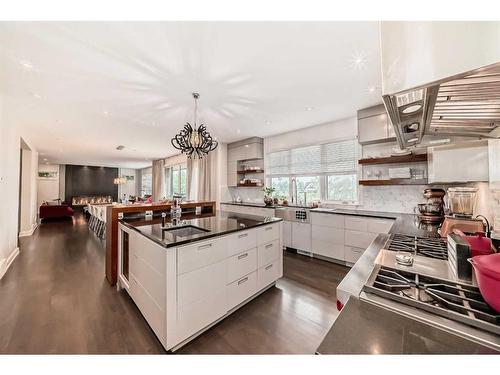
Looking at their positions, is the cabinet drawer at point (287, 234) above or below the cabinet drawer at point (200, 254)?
below

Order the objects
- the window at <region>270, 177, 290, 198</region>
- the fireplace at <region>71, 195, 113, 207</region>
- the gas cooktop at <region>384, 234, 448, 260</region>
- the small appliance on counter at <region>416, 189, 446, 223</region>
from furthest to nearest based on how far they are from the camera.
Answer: the fireplace at <region>71, 195, 113, 207</region> → the window at <region>270, 177, 290, 198</region> → the small appliance on counter at <region>416, 189, 446, 223</region> → the gas cooktop at <region>384, 234, 448, 260</region>

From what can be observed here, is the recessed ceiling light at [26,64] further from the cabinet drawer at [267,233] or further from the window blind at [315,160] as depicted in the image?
the window blind at [315,160]

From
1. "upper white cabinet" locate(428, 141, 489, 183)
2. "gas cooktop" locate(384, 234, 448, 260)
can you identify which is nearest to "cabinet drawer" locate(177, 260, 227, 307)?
"gas cooktop" locate(384, 234, 448, 260)

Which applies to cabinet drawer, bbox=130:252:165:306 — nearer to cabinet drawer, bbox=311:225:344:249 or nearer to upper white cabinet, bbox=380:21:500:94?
upper white cabinet, bbox=380:21:500:94

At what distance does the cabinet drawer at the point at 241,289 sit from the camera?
2.01 meters

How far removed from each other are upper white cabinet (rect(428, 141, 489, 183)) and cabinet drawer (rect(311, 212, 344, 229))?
4.63 feet

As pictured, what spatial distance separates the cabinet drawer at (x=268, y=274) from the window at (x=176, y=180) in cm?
617

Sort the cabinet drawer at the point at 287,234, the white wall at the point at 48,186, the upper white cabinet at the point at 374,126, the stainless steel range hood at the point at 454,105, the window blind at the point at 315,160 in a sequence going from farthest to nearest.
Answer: the white wall at the point at 48,186 < the cabinet drawer at the point at 287,234 < the window blind at the point at 315,160 < the upper white cabinet at the point at 374,126 < the stainless steel range hood at the point at 454,105

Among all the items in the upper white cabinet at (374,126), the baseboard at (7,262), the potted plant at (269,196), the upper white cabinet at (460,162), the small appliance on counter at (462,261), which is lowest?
the baseboard at (7,262)

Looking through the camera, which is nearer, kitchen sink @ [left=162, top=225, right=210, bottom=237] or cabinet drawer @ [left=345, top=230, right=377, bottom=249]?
kitchen sink @ [left=162, top=225, right=210, bottom=237]

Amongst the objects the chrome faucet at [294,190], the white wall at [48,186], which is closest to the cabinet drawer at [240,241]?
the chrome faucet at [294,190]

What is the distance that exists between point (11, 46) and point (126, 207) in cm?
187

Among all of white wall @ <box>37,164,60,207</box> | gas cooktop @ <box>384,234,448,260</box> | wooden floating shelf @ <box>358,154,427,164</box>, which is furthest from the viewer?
white wall @ <box>37,164,60,207</box>

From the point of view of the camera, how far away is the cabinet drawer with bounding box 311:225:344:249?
3430mm
